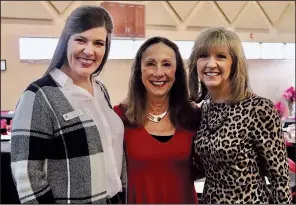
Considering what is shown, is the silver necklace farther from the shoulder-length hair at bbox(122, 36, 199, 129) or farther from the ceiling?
the ceiling

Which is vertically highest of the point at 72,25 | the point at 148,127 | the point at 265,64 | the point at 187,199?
the point at 265,64

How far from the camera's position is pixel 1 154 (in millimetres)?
3193

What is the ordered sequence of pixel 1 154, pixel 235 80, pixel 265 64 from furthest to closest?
pixel 265 64 → pixel 1 154 → pixel 235 80

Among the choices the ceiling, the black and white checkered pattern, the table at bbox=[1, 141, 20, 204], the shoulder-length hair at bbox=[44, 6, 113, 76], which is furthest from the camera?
the ceiling

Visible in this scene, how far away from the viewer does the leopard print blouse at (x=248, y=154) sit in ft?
5.10

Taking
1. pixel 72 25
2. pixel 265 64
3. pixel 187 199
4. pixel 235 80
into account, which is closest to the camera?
pixel 72 25

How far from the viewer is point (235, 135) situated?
5.18ft

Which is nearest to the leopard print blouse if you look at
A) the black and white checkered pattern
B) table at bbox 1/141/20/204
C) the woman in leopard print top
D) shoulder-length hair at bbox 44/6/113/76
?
the woman in leopard print top

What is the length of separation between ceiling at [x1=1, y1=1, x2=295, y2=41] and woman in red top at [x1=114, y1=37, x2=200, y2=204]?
9.58ft

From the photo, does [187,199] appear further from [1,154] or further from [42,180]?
[1,154]

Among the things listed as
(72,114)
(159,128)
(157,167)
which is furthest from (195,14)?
(72,114)

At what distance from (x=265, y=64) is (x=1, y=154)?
4333 millimetres

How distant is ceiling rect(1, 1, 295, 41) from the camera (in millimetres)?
4387

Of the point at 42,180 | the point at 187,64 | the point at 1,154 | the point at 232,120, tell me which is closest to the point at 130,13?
the point at 1,154
